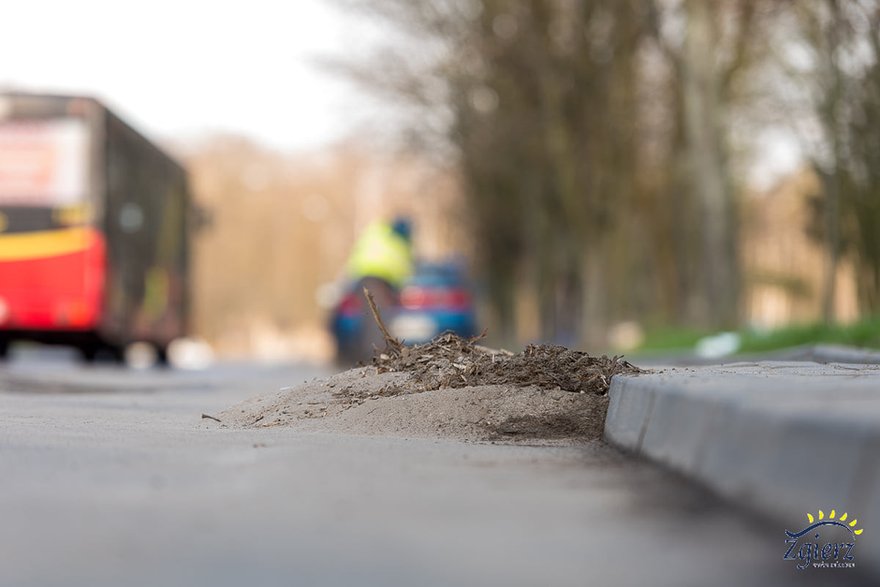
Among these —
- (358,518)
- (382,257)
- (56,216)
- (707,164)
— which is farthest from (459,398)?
(707,164)

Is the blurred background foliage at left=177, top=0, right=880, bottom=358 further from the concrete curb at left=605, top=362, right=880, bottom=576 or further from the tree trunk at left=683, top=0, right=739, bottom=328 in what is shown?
the concrete curb at left=605, top=362, right=880, bottom=576

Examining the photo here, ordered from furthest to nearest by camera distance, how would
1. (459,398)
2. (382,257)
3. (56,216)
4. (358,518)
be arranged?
1. (382,257)
2. (56,216)
3. (459,398)
4. (358,518)

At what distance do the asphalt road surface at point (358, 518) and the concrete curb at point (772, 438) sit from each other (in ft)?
0.30

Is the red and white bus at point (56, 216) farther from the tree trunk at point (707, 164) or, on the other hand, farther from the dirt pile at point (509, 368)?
the dirt pile at point (509, 368)

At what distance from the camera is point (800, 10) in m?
21.8

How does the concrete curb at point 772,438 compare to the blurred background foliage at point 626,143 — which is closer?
the concrete curb at point 772,438

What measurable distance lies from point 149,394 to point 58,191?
8.64 m

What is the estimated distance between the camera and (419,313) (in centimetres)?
2655

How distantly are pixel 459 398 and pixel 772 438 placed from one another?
396 cm

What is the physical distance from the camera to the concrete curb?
4426mm

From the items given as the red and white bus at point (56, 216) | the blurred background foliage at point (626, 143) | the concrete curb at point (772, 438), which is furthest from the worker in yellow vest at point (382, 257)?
the concrete curb at point (772, 438)

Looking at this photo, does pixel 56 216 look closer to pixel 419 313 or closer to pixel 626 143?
pixel 419 313

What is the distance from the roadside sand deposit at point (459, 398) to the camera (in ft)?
27.9

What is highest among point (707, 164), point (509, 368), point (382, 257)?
point (707, 164)
